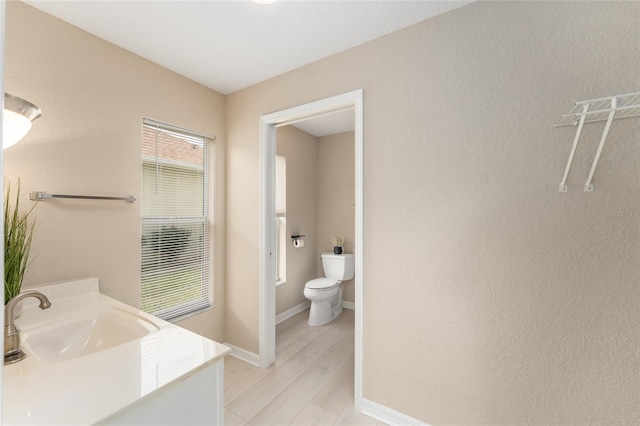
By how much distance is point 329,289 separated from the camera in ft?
9.96

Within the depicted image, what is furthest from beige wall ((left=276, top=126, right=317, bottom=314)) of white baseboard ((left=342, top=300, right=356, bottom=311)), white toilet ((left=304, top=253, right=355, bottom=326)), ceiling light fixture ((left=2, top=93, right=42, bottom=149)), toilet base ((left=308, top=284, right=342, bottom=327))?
ceiling light fixture ((left=2, top=93, right=42, bottom=149))

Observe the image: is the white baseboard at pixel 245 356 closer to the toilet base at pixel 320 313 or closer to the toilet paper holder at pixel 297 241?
the toilet base at pixel 320 313

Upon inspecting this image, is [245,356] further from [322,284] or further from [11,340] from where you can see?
[11,340]

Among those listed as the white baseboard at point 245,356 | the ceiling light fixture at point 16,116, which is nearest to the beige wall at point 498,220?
the white baseboard at point 245,356

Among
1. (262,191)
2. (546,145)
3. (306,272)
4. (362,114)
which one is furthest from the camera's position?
(306,272)

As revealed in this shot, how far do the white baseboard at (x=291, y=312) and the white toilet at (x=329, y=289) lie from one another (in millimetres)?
358

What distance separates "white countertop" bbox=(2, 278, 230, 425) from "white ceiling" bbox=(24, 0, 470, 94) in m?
1.65

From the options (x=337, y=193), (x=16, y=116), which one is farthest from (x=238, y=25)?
(x=337, y=193)

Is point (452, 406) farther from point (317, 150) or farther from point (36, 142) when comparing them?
point (317, 150)

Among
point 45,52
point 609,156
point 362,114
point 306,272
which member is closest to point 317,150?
point 306,272

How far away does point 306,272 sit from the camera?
3.67 meters

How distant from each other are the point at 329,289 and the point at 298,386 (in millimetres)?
1142

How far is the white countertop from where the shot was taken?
0.74 metres

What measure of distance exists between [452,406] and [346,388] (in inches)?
29.6
